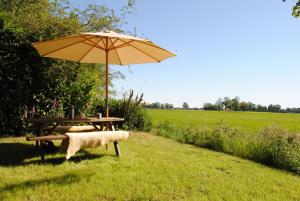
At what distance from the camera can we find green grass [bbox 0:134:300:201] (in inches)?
156

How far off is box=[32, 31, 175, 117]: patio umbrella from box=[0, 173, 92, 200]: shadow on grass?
2.24 metres

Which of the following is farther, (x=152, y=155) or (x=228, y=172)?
(x=152, y=155)

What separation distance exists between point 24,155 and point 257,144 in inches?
232

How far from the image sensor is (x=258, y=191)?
14.6ft

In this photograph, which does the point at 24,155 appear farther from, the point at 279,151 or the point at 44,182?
the point at 279,151

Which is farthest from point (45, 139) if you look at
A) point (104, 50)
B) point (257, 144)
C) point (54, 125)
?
point (257, 144)

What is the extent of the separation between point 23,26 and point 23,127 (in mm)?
3233

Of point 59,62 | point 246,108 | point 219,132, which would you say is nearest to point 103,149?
point 59,62

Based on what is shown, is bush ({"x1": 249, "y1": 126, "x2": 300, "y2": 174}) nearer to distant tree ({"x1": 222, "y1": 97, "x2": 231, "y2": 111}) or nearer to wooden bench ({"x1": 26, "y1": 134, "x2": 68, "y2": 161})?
wooden bench ({"x1": 26, "y1": 134, "x2": 68, "y2": 161})

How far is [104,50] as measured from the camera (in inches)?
276

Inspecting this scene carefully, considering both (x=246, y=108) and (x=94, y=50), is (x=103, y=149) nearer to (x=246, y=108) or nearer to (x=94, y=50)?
(x=94, y=50)

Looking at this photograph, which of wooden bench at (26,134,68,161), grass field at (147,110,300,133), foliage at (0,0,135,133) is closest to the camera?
wooden bench at (26,134,68,161)

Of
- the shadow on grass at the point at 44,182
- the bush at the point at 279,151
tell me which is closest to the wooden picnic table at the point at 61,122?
the shadow on grass at the point at 44,182

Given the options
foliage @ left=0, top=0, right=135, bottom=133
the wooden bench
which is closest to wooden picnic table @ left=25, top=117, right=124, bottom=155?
the wooden bench
